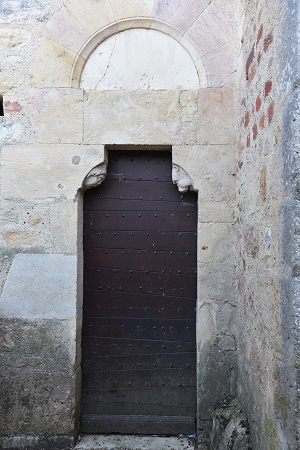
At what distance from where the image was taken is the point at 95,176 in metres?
2.93

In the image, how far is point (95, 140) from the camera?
2881 millimetres

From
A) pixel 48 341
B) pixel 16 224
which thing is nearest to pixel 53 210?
pixel 16 224

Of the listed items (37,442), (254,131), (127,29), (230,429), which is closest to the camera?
(254,131)

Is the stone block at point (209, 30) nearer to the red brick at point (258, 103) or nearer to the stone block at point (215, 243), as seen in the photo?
the red brick at point (258, 103)

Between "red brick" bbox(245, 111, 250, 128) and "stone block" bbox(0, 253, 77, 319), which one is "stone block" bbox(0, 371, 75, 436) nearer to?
"stone block" bbox(0, 253, 77, 319)

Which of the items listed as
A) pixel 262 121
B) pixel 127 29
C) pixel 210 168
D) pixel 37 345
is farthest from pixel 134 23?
pixel 37 345

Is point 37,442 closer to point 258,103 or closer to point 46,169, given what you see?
point 46,169

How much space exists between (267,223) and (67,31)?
1.88 meters

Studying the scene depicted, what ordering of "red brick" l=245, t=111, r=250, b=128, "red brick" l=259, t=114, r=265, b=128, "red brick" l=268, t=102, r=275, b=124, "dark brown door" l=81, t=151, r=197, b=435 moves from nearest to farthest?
"red brick" l=268, t=102, r=275, b=124 → "red brick" l=259, t=114, r=265, b=128 → "red brick" l=245, t=111, r=250, b=128 → "dark brown door" l=81, t=151, r=197, b=435

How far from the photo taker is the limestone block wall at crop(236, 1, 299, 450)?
1.67m

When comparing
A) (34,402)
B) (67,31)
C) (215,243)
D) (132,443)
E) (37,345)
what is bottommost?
(132,443)

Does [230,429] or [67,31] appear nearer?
[230,429]

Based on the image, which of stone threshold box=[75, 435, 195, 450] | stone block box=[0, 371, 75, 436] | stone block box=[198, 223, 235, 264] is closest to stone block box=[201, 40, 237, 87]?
stone block box=[198, 223, 235, 264]

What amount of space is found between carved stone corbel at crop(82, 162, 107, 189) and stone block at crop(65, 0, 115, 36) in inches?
34.5
